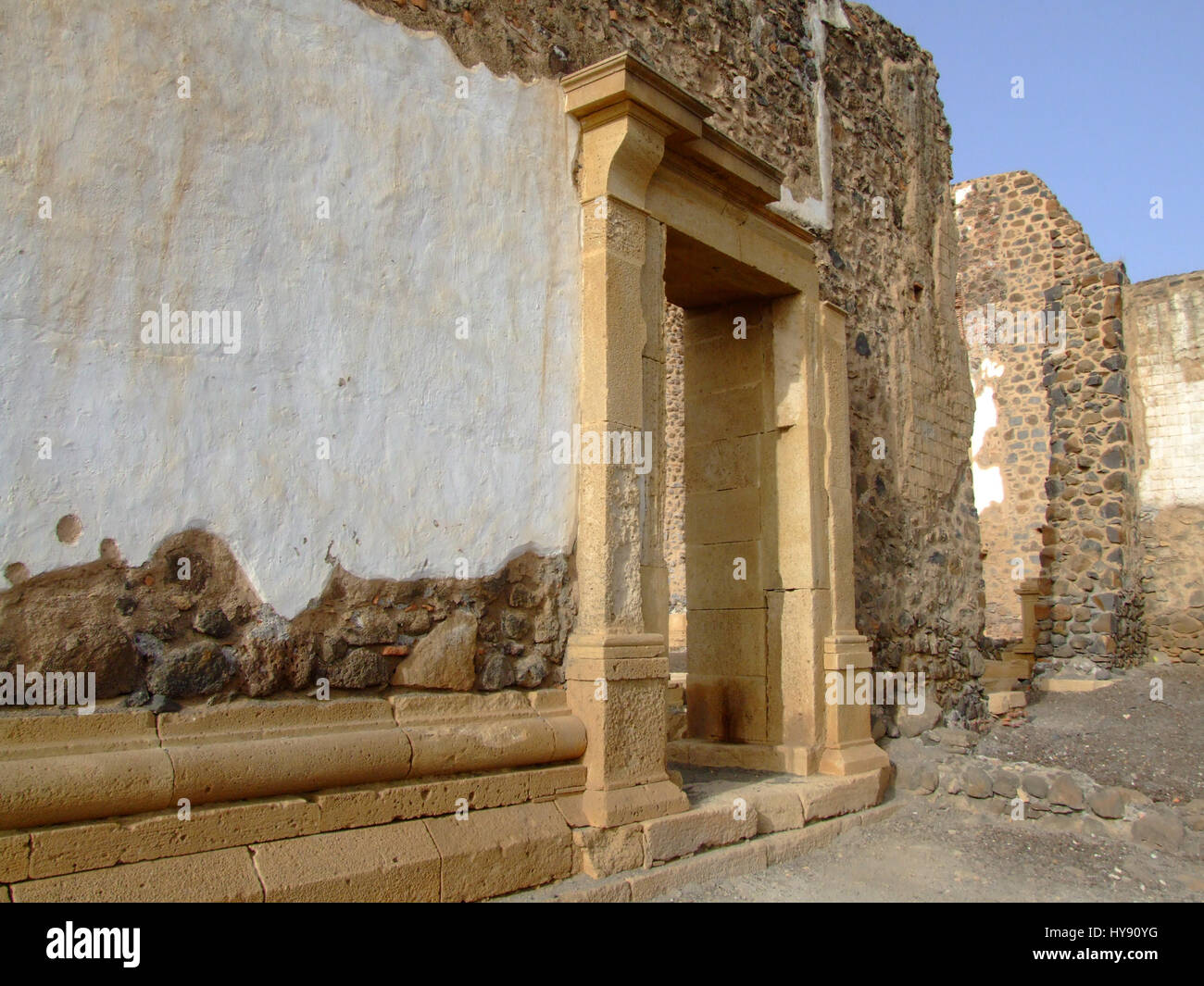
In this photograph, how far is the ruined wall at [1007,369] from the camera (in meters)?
13.5

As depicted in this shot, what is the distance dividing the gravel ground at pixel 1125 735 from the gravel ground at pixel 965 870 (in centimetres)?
97

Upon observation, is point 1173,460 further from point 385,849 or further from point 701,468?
point 385,849

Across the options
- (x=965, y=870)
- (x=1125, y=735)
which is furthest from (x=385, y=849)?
(x=1125, y=735)

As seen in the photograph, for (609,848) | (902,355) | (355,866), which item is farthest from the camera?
(902,355)

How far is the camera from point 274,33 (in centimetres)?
336

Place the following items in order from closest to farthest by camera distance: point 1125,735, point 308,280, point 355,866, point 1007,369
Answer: point 355,866 → point 308,280 → point 1125,735 → point 1007,369

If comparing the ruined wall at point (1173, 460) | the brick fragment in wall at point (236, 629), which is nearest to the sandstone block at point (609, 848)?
the brick fragment in wall at point (236, 629)

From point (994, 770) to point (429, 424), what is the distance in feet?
12.4

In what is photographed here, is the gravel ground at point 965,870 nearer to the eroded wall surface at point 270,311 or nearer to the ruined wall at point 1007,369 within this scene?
the eroded wall surface at point 270,311

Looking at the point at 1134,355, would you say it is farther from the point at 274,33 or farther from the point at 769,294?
the point at 274,33

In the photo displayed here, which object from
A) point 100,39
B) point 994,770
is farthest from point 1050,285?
point 100,39

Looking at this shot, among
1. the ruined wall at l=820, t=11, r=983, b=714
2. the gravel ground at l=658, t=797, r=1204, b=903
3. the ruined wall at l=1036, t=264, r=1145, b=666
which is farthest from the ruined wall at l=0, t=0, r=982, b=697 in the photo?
the ruined wall at l=1036, t=264, r=1145, b=666

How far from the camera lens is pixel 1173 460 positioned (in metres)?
11.1

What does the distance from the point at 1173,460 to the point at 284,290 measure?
36.0 ft
